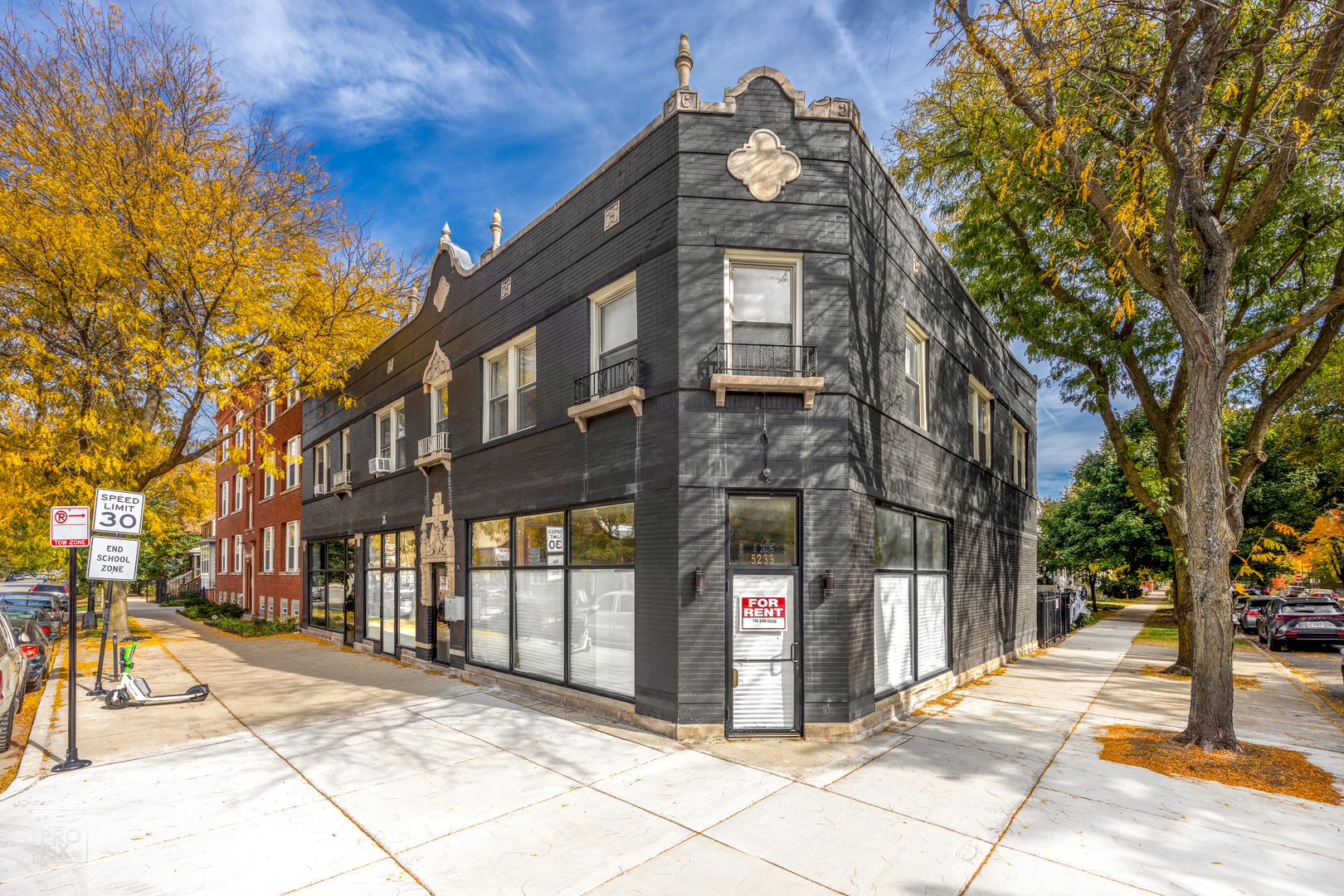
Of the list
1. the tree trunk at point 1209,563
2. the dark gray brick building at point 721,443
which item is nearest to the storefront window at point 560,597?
the dark gray brick building at point 721,443

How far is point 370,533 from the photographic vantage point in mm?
17766

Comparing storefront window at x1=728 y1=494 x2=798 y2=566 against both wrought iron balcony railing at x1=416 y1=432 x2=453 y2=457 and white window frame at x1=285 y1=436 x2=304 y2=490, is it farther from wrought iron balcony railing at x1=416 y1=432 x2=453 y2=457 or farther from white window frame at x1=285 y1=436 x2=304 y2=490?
white window frame at x1=285 y1=436 x2=304 y2=490

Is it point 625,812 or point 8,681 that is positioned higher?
point 8,681

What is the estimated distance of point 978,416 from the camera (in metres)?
15.7

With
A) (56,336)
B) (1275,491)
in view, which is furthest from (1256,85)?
(1275,491)

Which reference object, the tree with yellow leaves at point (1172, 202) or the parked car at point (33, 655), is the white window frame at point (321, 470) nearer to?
the parked car at point (33, 655)

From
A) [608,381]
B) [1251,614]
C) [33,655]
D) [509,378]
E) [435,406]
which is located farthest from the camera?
[1251,614]

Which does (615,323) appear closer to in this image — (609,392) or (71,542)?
(609,392)

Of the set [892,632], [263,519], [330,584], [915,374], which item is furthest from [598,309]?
[263,519]

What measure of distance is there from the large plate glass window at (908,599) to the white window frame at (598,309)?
4.79 meters

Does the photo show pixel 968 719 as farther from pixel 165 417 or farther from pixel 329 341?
pixel 165 417

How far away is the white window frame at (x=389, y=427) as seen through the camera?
666 inches

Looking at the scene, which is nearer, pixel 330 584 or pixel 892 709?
pixel 892 709

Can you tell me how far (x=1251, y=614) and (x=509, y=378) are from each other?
3009 cm
